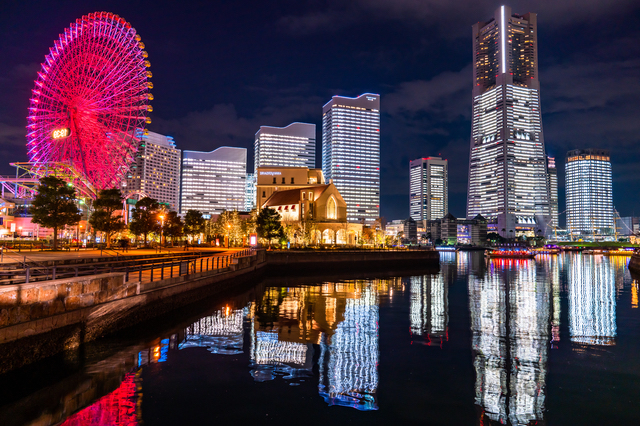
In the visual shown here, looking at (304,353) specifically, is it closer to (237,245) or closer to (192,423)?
(192,423)

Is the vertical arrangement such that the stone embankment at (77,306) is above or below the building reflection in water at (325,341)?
above

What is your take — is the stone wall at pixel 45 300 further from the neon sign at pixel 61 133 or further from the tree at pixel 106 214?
the tree at pixel 106 214

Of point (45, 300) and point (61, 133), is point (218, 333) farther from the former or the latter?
point (61, 133)

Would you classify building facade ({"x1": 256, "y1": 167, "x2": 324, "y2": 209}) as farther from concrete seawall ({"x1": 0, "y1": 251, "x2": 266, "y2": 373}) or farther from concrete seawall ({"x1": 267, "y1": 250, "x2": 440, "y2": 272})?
concrete seawall ({"x1": 0, "y1": 251, "x2": 266, "y2": 373})

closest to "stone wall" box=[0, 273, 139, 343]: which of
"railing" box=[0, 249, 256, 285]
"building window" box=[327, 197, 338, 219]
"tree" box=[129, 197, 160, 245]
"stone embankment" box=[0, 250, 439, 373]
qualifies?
"stone embankment" box=[0, 250, 439, 373]

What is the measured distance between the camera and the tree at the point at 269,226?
8062cm

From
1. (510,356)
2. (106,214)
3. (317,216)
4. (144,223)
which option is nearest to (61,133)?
(106,214)

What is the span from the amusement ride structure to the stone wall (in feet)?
137

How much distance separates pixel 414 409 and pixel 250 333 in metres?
11.8

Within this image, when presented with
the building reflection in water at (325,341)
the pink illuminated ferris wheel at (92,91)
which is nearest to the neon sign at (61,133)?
the pink illuminated ferris wheel at (92,91)

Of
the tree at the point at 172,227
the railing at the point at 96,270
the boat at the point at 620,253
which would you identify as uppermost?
the tree at the point at 172,227

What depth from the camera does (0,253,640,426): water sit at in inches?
481

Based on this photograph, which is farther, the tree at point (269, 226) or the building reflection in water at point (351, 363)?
the tree at point (269, 226)

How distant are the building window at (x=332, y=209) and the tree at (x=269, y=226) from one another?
24240mm
